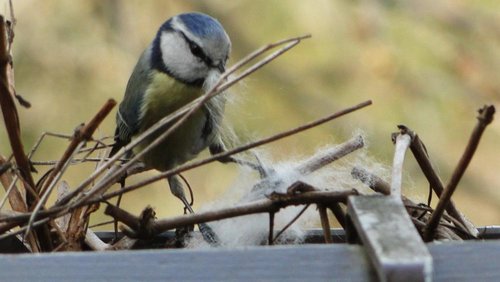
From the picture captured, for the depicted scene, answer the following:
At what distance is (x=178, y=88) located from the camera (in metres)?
1.47

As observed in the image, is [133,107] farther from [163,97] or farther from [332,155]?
[332,155]

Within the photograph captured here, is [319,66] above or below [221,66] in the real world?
below

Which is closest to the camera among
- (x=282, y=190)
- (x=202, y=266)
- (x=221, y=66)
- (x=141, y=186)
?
(x=202, y=266)

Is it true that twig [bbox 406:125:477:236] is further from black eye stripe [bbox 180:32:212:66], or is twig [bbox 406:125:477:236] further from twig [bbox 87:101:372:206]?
black eye stripe [bbox 180:32:212:66]

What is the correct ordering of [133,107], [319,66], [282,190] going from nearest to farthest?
[282,190] < [133,107] < [319,66]

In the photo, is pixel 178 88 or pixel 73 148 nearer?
pixel 73 148

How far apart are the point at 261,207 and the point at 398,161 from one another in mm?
135

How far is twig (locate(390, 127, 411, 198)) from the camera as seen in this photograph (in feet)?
2.73

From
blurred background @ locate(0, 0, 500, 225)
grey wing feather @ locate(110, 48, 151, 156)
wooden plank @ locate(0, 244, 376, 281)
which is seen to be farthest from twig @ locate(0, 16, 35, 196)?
blurred background @ locate(0, 0, 500, 225)

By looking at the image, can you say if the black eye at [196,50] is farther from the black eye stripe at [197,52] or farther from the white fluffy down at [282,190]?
A: the white fluffy down at [282,190]

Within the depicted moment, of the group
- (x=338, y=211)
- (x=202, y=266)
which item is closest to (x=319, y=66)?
(x=338, y=211)

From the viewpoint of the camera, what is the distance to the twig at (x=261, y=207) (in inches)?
32.8

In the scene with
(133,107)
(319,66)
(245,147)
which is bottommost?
(319,66)

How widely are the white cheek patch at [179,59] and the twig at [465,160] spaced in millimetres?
616
